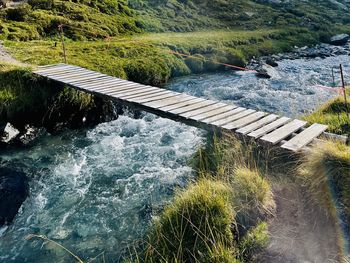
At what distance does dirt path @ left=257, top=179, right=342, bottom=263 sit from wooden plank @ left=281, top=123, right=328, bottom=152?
1.16 meters

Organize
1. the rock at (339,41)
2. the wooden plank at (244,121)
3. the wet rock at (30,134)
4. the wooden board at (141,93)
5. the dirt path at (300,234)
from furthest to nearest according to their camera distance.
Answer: the rock at (339,41), the wet rock at (30,134), the wooden board at (141,93), the wooden plank at (244,121), the dirt path at (300,234)

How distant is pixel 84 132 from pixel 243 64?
1697 centimetres

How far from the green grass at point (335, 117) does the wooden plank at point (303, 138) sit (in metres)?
0.95

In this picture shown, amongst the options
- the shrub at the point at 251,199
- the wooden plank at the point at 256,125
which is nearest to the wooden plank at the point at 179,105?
the wooden plank at the point at 256,125

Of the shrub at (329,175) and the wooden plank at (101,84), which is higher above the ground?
the wooden plank at (101,84)

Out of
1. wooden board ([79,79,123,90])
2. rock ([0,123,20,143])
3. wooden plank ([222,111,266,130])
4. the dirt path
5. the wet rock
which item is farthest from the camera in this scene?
wooden board ([79,79,123,90])

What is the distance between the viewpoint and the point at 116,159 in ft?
36.6

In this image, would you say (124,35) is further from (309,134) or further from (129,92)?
(309,134)

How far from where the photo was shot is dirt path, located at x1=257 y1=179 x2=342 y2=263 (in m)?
5.08

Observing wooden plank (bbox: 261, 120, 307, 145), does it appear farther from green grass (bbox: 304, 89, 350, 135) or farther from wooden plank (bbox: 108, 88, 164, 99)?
wooden plank (bbox: 108, 88, 164, 99)

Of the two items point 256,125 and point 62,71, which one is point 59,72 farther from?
point 256,125

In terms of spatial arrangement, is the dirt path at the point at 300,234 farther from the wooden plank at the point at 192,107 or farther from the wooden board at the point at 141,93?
the wooden board at the point at 141,93

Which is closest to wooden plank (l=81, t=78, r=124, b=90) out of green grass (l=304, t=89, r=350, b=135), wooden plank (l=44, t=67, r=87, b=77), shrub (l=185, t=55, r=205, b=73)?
wooden plank (l=44, t=67, r=87, b=77)

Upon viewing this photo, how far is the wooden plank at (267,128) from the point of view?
26.1 feet
